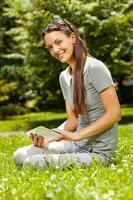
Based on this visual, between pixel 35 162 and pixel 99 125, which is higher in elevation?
pixel 99 125

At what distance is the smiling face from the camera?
6430 millimetres

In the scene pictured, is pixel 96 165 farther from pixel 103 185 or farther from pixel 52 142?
pixel 103 185

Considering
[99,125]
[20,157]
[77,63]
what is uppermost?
[77,63]

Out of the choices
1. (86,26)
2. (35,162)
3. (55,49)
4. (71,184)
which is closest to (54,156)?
(35,162)

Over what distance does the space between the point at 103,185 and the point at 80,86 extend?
2.07 meters

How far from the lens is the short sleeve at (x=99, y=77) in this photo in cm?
628

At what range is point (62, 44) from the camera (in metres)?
6.44

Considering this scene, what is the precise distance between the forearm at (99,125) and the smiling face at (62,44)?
0.81m

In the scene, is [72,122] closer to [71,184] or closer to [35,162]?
[35,162]

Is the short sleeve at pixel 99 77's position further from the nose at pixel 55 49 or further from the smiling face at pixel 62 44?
the nose at pixel 55 49

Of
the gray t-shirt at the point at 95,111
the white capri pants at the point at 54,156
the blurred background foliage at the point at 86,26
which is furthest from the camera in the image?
the blurred background foliage at the point at 86,26

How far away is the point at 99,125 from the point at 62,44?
1026 mm

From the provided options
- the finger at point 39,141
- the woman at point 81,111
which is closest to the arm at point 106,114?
the woman at point 81,111

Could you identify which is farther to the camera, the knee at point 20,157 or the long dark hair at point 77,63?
the knee at point 20,157
